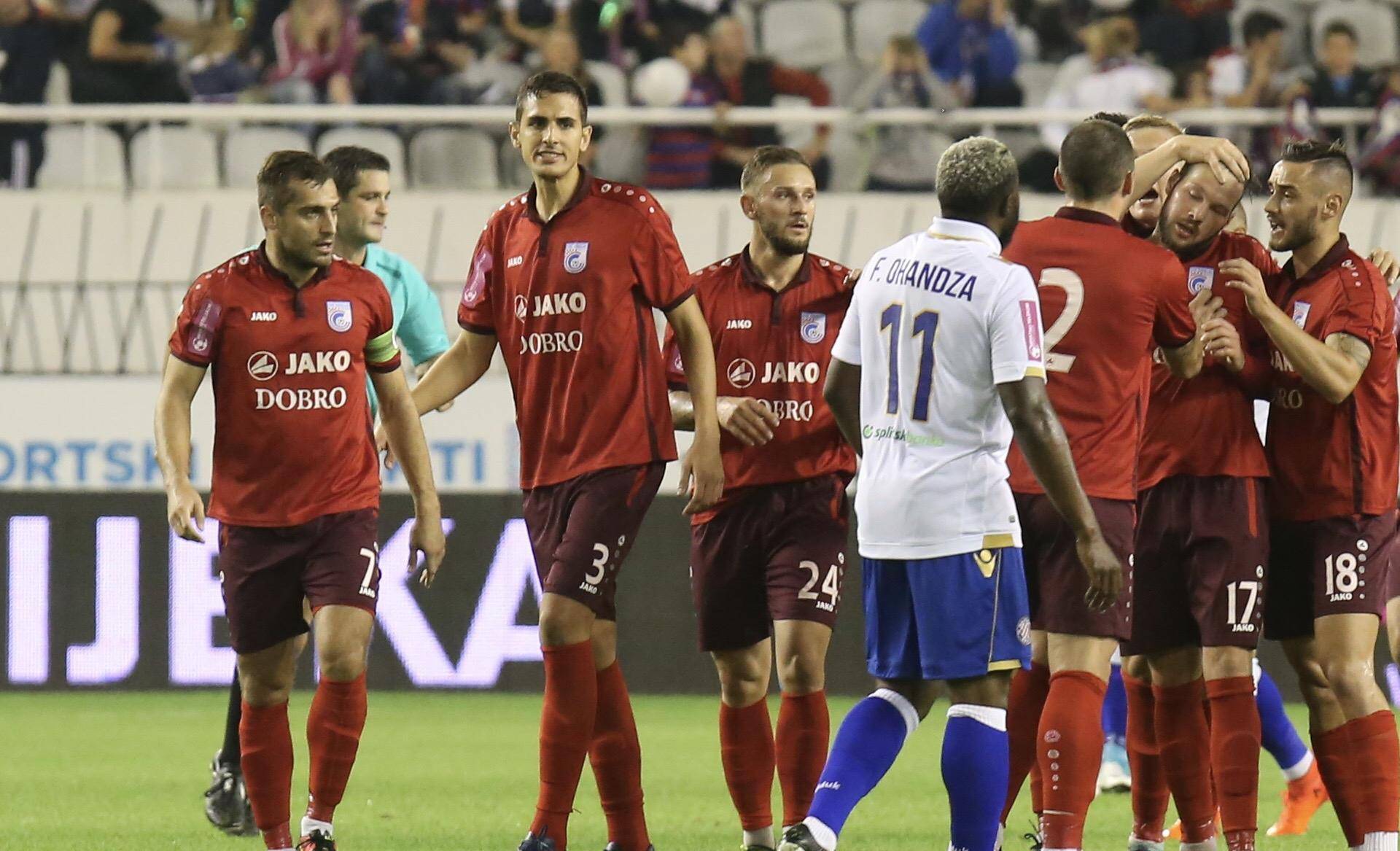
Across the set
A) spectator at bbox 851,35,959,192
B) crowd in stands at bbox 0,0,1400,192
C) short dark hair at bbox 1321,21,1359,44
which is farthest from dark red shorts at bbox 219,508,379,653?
short dark hair at bbox 1321,21,1359,44

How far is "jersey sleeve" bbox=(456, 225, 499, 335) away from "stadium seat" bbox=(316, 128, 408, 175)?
8.26m

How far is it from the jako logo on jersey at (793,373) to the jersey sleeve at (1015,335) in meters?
1.75

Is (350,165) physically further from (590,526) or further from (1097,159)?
(1097,159)

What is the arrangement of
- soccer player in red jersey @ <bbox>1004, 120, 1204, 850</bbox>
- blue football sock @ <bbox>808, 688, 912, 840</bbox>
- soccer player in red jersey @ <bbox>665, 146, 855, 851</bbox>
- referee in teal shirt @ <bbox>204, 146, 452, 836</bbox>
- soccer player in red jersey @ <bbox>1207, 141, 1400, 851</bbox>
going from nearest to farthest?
1. blue football sock @ <bbox>808, 688, 912, 840</bbox>
2. soccer player in red jersey @ <bbox>1004, 120, 1204, 850</bbox>
3. soccer player in red jersey @ <bbox>1207, 141, 1400, 851</bbox>
4. soccer player in red jersey @ <bbox>665, 146, 855, 851</bbox>
5. referee in teal shirt @ <bbox>204, 146, 452, 836</bbox>

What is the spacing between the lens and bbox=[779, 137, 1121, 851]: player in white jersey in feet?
19.0

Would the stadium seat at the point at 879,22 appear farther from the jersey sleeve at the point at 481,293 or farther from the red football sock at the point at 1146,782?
the red football sock at the point at 1146,782

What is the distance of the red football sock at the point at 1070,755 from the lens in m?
6.20

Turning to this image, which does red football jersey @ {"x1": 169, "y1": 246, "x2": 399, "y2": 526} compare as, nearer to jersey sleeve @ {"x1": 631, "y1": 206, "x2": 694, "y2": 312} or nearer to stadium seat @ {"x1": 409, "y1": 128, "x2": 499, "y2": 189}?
jersey sleeve @ {"x1": 631, "y1": 206, "x2": 694, "y2": 312}

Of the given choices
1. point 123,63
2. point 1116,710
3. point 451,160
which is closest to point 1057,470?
point 1116,710

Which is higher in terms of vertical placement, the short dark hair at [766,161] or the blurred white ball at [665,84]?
the blurred white ball at [665,84]

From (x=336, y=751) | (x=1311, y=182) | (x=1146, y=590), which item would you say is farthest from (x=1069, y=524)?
(x=336, y=751)

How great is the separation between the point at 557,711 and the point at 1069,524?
5.60ft

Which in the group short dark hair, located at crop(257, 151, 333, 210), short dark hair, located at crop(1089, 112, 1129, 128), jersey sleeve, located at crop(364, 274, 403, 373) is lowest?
jersey sleeve, located at crop(364, 274, 403, 373)

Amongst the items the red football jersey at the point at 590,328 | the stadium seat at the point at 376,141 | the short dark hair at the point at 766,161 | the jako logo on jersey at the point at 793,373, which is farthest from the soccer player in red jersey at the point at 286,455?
the stadium seat at the point at 376,141
